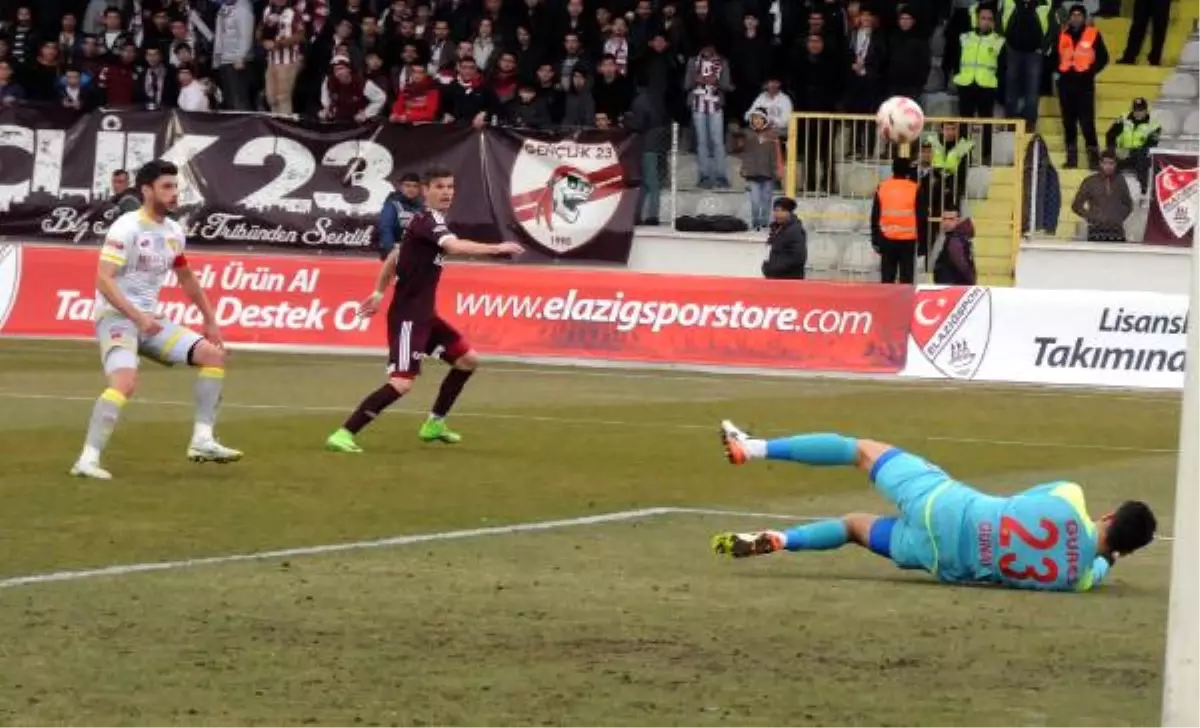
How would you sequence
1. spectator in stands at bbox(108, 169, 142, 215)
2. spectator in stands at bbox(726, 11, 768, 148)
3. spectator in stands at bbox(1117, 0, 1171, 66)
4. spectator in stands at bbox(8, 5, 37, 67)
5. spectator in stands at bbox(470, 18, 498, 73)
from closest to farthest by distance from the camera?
spectator in stands at bbox(108, 169, 142, 215), spectator in stands at bbox(726, 11, 768, 148), spectator in stands at bbox(1117, 0, 1171, 66), spectator in stands at bbox(470, 18, 498, 73), spectator in stands at bbox(8, 5, 37, 67)

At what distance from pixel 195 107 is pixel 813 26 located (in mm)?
8924

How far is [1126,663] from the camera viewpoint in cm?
1112

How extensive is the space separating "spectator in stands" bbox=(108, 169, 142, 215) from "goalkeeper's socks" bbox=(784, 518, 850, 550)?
2262 centimetres

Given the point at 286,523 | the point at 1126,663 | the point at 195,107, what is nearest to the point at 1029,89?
the point at 195,107

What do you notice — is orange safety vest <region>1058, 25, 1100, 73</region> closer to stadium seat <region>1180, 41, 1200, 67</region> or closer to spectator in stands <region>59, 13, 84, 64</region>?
stadium seat <region>1180, 41, 1200, 67</region>

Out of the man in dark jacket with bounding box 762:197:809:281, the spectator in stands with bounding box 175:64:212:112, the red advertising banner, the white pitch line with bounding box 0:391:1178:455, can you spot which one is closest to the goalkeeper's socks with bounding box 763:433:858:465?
the white pitch line with bounding box 0:391:1178:455

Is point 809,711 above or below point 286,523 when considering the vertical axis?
above

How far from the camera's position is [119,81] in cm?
3769

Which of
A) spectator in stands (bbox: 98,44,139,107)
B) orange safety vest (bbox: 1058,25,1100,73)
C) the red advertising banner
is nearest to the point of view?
the red advertising banner

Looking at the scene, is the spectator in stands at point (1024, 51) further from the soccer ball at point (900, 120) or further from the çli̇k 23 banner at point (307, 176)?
the soccer ball at point (900, 120)

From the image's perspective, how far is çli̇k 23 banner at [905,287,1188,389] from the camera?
28.0 metres

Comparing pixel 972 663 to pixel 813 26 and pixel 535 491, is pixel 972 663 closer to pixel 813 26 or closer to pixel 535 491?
pixel 535 491

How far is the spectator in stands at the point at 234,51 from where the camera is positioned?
37938mm

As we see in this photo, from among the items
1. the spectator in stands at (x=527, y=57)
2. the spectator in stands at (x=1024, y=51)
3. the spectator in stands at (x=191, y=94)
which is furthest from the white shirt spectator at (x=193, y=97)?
the spectator in stands at (x=1024, y=51)
